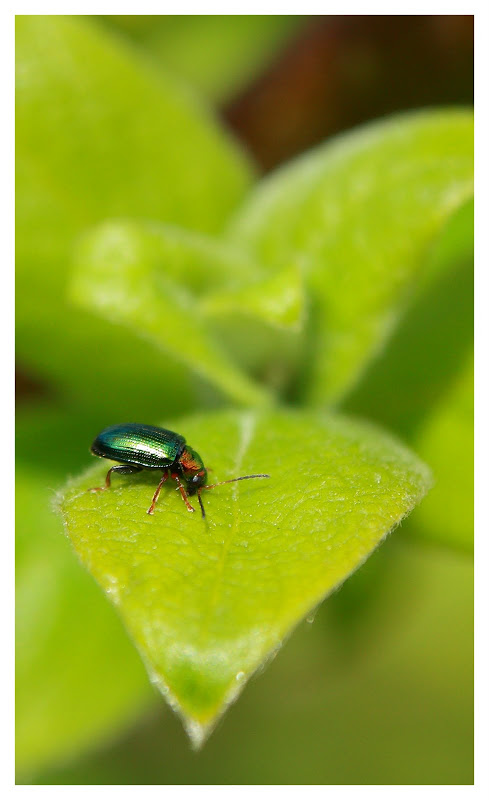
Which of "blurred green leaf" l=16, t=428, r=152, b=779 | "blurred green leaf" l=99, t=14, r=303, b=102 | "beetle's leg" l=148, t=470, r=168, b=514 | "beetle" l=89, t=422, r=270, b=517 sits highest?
"blurred green leaf" l=99, t=14, r=303, b=102

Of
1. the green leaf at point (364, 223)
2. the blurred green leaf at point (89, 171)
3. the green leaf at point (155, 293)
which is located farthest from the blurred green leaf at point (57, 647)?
the green leaf at point (364, 223)

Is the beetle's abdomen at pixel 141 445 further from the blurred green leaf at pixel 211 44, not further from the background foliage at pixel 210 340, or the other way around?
the blurred green leaf at pixel 211 44

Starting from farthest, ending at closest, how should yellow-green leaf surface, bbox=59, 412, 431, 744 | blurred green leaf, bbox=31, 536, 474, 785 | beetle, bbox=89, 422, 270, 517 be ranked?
blurred green leaf, bbox=31, 536, 474, 785 < beetle, bbox=89, 422, 270, 517 < yellow-green leaf surface, bbox=59, 412, 431, 744

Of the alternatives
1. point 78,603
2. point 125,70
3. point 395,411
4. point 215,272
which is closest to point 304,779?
point 78,603

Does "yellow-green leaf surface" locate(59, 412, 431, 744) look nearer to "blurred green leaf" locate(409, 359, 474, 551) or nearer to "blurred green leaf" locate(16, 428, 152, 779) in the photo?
"blurred green leaf" locate(409, 359, 474, 551)

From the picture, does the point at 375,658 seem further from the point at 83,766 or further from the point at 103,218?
the point at 103,218

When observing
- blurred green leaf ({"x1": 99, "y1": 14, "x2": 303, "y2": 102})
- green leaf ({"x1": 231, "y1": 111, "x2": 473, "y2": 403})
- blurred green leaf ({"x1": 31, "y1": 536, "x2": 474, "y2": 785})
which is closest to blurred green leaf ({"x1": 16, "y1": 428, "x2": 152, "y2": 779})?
blurred green leaf ({"x1": 31, "y1": 536, "x2": 474, "y2": 785})

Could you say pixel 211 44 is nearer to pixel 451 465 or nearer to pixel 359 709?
pixel 451 465
